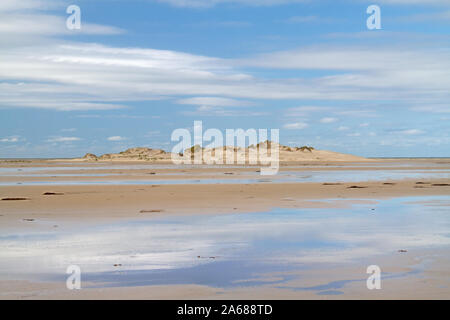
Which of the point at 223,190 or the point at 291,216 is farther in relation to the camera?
the point at 223,190

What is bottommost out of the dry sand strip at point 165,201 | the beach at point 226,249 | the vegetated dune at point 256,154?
the beach at point 226,249

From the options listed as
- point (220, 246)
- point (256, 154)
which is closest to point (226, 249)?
point (220, 246)

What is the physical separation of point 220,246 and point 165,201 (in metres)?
10.2

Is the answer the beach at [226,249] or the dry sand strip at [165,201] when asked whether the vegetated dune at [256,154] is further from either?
the beach at [226,249]

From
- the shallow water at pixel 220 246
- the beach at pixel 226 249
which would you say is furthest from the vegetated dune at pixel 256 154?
the shallow water at pixel 220 246

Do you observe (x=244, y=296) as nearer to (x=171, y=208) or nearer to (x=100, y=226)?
(x=100, y=226)

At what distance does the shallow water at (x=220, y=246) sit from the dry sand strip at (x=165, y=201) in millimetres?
1840

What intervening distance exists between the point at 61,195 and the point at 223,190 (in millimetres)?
7168

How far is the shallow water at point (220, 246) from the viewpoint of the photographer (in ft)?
28.9

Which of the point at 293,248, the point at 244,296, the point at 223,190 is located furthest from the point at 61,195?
the point at 244,296

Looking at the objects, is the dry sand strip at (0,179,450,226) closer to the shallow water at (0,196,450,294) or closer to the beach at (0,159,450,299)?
the beach at (0,159,450,299)

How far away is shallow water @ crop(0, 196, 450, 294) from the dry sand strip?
72.5 inches

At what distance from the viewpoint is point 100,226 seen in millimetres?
14359
